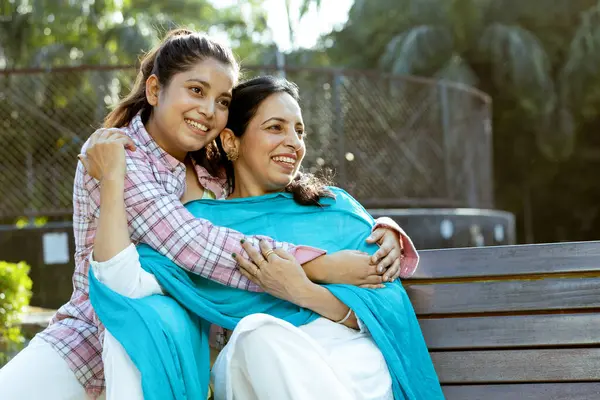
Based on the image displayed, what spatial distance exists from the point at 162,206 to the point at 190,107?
0.44 m

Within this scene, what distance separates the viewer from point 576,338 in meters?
2.96

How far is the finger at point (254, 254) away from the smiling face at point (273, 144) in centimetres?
47

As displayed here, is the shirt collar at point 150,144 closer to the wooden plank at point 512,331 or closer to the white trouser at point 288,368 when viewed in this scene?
the white trouser at point 288,368

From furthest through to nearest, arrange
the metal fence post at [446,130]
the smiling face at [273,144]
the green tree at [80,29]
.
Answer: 1. the green tree at [80,29]
2. the metal fence post at [446,130]
3. the smiling face at [273,144]

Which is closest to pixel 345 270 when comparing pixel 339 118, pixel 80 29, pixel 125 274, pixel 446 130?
pixel 125 274

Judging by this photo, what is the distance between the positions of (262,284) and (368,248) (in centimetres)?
45

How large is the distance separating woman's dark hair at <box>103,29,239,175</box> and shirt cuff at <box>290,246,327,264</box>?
66 cm

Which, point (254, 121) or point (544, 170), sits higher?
point (254, 121)

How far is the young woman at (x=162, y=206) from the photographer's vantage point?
9.50 ft

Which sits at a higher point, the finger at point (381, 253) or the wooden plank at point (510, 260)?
the finger at point (381, 253)

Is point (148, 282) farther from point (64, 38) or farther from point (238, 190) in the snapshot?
point (64, 38)

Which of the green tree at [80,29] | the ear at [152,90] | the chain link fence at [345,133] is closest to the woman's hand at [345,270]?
the ear at [152,90]

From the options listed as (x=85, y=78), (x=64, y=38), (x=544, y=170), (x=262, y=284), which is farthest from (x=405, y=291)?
(x=64, y=38)

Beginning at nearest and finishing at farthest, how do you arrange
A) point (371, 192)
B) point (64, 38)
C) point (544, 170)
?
point (371, 192) < point (544, 170) < point (64, 38)
